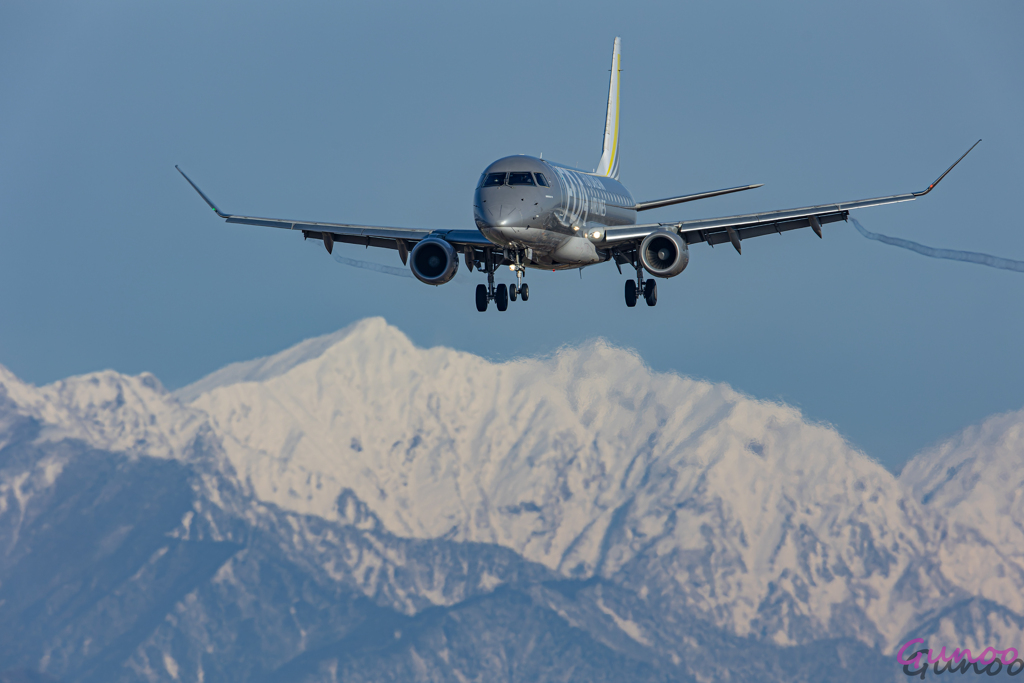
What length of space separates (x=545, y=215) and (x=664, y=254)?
235 inches

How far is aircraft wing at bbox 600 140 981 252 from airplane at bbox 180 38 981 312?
4 cm

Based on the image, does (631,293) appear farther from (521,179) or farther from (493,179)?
(493,179)

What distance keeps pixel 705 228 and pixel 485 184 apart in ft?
32.4

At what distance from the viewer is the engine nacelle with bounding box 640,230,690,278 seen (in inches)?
1916

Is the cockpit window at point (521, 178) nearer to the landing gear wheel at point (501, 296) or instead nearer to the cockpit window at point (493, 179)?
the cockpit window at point (493, 179)

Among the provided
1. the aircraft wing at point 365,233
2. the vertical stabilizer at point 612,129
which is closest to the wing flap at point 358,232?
the aircraft wing at point 365,233

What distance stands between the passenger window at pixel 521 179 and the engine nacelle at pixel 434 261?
5.05m

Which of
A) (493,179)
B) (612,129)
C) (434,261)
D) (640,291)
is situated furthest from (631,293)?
(612,129)

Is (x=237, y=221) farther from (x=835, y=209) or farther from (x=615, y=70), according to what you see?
(x=615, y=70)

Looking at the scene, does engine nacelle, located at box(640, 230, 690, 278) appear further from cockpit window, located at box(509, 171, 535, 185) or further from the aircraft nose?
the aircraft nose

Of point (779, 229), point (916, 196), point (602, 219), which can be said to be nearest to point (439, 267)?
point (602, 219)

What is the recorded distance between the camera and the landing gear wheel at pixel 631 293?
174ft

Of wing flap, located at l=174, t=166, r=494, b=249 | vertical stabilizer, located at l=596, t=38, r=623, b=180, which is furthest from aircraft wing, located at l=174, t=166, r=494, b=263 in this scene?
vertical stabilizer, located at l=596, t=38, r=623, b=180

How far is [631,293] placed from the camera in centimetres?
5312
